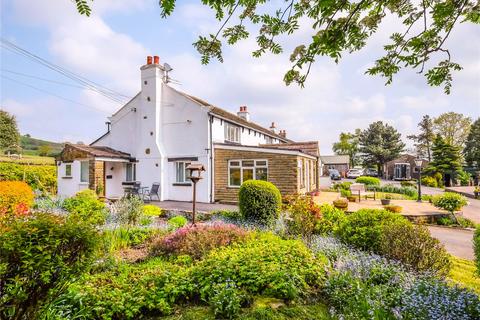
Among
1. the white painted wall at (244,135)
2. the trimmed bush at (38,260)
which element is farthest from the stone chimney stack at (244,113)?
the trimmed bush at (38,260)

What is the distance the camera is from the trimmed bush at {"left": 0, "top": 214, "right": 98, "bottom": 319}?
2.38 metres

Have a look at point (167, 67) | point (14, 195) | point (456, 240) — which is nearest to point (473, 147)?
point (456, 240)

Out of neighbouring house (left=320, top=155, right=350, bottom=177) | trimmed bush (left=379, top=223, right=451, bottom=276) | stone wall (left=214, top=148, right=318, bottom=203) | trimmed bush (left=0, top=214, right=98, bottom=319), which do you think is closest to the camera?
trimmed bush (left=0, top=214, right=98, bottom=319)

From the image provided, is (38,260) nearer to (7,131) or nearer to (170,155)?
(170,155)

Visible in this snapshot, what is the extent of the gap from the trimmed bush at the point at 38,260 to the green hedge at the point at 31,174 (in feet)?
61.6

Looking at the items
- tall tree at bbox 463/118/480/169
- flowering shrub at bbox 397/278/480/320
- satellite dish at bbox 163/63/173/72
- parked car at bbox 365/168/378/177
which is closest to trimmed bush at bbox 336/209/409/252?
flowering shrub at bbox 397/278/480/320

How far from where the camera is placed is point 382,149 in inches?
2067

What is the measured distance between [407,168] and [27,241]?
56.4 m

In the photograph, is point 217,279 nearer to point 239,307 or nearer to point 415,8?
point 239,307

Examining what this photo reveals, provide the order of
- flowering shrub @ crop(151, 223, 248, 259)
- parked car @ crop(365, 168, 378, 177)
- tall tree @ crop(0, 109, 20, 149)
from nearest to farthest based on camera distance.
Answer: flowering shrub @ crop(151, 223, 248, 259), tall tree @ crop(0, 109, 20, 149), parked car @ crop(365, 168, 378, 177)

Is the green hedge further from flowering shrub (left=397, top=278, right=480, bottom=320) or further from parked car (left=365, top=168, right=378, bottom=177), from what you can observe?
parked car (left=365, top=168, right=378, bottom=177)

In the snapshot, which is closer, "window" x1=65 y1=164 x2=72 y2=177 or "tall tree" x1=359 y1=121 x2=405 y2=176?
"window" x1=65 y1=164 x2=72 y2=177

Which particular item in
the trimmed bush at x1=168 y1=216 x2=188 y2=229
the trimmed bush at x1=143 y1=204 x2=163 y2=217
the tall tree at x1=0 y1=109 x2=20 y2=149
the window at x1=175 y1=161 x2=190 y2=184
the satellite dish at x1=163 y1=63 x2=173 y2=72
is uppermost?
the satellite dish at x1=163 y1=63 x2=173 y2=72

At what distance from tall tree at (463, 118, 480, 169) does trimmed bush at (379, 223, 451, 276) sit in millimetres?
51629
